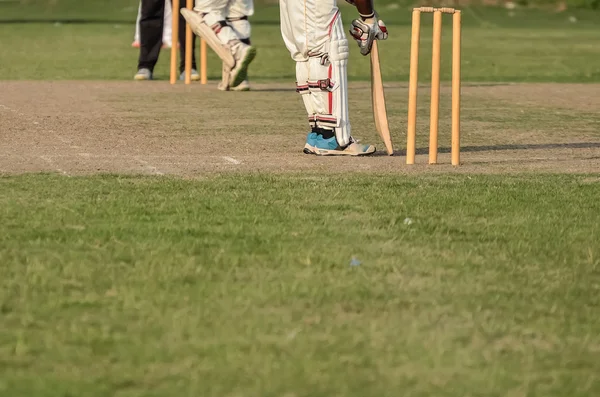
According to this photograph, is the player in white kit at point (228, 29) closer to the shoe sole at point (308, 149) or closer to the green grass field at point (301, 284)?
the shoe sole at point (308, 149)

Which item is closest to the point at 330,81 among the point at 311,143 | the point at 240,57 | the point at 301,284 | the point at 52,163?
the point at 311,143

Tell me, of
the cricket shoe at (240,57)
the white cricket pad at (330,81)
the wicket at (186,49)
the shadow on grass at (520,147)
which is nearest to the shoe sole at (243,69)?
the cricket shoe at (240,57)

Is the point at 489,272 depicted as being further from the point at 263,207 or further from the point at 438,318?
the point at 263,207

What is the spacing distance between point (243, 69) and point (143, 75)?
11.5 feet

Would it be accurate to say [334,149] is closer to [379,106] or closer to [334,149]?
[334,149]

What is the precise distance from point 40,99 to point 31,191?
6490mm

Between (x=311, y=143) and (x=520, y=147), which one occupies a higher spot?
(x=311, y=143)

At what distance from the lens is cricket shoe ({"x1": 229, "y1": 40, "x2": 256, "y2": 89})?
44.6ft

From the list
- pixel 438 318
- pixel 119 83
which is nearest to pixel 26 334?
pixel 438 318

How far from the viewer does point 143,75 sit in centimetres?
1738

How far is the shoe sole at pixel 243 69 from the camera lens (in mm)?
13578

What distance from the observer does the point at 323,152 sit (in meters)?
9.52

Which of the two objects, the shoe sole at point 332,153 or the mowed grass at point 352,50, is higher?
the shoe sole at point 332,153

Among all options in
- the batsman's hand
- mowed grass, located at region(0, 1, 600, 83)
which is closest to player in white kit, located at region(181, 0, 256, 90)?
mowed grass, located at region(0, 1, 600, 83)
